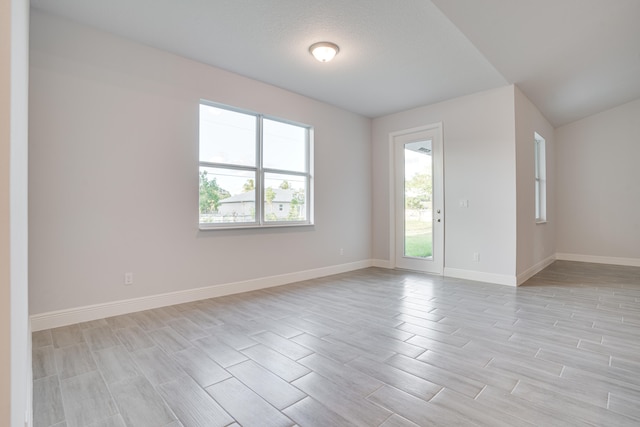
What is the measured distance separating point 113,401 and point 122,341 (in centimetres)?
87

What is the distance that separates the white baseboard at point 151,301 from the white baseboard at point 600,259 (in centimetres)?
530

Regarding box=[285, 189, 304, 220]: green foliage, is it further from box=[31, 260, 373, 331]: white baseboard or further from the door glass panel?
the door glass panel

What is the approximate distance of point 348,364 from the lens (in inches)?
82.4

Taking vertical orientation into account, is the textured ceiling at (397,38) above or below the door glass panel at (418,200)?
above

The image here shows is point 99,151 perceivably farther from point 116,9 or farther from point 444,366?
point 444,366

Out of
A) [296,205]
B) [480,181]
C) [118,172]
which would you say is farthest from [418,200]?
[118,172]

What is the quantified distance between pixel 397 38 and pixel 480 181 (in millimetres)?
2468

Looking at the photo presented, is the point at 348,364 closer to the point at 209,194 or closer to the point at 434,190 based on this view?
the point at 209,194

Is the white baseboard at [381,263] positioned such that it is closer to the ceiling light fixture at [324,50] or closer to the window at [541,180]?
the window at [541,180]

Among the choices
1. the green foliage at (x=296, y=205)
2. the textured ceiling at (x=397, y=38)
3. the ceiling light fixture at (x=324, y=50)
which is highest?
the textured ceiling at (x=397, y=38)

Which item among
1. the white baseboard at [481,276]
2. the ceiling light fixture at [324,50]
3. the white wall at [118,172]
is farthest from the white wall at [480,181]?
the white wall at [118,172]

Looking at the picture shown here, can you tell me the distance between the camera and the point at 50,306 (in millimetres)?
2729

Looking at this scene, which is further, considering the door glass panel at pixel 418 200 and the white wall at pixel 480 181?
the door glass panel at pixel 418 200

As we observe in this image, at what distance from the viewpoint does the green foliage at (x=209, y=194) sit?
147 inches
